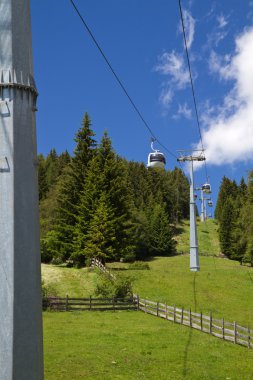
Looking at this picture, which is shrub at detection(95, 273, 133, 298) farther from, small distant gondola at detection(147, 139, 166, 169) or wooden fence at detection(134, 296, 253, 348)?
small distant gondola at detection(147, 139, 166, 169)

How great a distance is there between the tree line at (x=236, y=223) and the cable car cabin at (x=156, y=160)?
30.3 m

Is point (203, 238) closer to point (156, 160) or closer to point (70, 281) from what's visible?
point (70, 281)

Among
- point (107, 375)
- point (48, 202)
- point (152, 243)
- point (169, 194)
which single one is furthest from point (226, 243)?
point (107, 375)

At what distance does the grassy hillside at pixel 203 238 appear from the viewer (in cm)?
9000

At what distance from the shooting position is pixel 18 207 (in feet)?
17.3

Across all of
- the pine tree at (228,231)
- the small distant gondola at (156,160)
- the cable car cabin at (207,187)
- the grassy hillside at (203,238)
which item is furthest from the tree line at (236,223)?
the small distant gondola at (156,160)

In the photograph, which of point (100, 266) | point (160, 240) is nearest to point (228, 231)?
point (160, 240)

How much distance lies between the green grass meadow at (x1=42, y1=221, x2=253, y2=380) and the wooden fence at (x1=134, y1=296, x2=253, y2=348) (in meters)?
0.58

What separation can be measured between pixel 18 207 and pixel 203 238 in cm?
10164

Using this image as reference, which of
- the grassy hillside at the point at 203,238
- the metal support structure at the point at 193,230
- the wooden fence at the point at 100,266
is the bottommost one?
the grassy hillside at the point at 203,238

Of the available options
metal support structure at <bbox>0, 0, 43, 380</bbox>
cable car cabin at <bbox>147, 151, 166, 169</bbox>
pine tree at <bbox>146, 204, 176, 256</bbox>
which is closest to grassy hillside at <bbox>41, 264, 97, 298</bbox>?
cable car cabin at <bbox>147, 151, 166, 169</bbox>

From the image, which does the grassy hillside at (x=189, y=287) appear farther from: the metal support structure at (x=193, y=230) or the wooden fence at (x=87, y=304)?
the wooden fence at (x=87, y=304)

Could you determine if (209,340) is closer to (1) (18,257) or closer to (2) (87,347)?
(2) (87,347)

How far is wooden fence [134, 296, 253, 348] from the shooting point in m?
20.5
